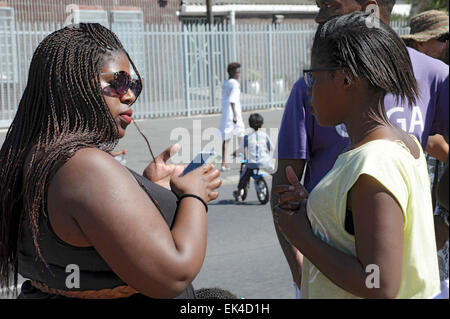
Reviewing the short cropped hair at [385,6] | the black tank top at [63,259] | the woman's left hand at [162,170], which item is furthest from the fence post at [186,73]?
the black tank top at [63,259]

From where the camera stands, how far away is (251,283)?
5.09 metres

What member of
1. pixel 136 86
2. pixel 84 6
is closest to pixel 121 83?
pixel 136 86

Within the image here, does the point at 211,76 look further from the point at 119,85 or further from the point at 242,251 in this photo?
the point at 119,85

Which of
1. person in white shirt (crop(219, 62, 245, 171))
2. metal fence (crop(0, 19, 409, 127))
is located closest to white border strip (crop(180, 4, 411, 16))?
metal fence (crop(0, 19, 409, 127))

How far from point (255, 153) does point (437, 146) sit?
503 cm

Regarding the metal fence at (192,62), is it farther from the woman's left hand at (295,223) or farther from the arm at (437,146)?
the woman's left hand at (295,223)

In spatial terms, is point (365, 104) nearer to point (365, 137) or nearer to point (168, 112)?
point (365, 137)

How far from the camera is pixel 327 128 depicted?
2.69 metres

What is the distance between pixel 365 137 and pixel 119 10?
1924cm

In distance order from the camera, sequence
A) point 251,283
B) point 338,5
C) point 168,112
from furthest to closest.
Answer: point 168,112
point 251,283
point 338,5

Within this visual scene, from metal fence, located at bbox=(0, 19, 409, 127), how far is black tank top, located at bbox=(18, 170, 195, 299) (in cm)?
1334

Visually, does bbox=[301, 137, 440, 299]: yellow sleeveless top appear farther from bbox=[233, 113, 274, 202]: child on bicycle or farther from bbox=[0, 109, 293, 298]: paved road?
bbox=[233, 113, 274, 202]: child on bicycle
